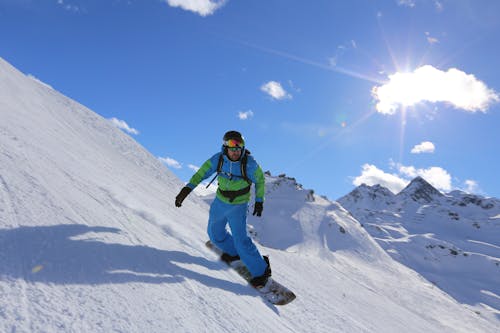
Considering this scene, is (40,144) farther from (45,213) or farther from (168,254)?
(168,254)

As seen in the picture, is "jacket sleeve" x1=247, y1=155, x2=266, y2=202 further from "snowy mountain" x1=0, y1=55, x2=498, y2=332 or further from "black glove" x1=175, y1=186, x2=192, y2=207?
"snowy mountain" x1=0, y1=55, x2=498, y2=332

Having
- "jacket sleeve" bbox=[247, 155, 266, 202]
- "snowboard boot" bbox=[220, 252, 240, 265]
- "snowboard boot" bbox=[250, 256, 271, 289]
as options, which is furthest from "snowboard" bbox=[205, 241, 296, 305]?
"jacket sleeve" bbox=[247, 155, 266, 202]

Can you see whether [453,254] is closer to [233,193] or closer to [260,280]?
[260,280]

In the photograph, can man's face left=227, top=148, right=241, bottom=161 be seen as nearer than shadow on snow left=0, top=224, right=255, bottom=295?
No

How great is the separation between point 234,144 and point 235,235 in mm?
1462

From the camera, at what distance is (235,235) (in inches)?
203

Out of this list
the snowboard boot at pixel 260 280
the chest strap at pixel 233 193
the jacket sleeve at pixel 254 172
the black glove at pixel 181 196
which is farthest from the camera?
the black glove at pixel 181 196

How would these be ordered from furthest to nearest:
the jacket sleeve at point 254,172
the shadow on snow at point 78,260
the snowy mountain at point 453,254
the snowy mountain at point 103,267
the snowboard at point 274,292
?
the snowy mountain at point 453,254 < the jacket sleeve at point 254,172 < the snowboard at point 274,292 < the shadow on snow at point 78,260 < the snowy mountain at point 103,267

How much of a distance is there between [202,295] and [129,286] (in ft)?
2.89

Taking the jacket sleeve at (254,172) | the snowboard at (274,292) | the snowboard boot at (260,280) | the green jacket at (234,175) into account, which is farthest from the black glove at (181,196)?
the snowboard boot at (260,280)

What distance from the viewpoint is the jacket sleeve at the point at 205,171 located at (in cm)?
552

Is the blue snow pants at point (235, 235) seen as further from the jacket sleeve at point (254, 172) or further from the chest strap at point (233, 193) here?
the jacket sleeve at point (254, 172)

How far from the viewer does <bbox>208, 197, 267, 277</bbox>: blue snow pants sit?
5.02 metres

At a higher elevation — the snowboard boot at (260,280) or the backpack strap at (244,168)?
the backpack strap at (244,168)
